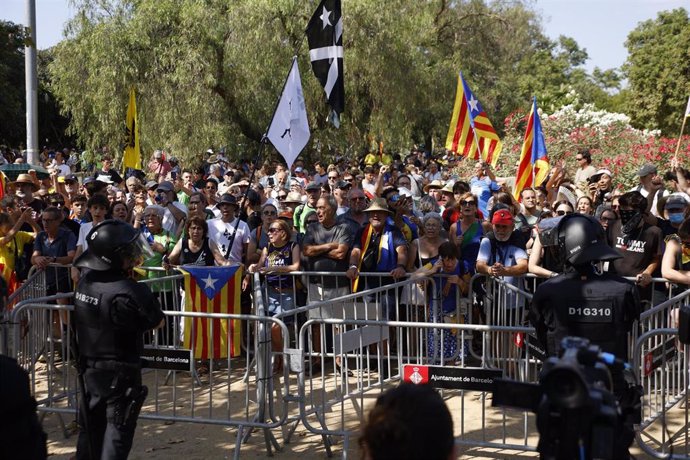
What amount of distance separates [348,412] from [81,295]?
293cm

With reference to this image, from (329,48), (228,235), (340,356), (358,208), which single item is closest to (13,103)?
(329,48)

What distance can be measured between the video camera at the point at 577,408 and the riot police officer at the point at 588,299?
203 cm

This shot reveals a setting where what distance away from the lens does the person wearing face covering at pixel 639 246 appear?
8406 millimetres

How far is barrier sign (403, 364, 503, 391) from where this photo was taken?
18.7 ft

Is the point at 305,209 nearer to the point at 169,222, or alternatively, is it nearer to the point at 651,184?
the point at 169,222

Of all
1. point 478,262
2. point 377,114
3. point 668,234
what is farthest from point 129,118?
point 377,114

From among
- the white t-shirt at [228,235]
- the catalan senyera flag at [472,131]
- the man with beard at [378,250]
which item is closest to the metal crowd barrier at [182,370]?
the white t-shirt at [228,235]

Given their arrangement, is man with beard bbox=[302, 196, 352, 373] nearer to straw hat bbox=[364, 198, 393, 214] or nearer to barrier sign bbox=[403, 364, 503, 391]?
straw hat bbox=[364, 198, 393, 214]

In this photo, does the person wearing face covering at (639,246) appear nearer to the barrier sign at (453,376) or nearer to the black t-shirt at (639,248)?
the black t-shirt at (639,248)

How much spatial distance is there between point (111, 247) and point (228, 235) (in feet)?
14.2

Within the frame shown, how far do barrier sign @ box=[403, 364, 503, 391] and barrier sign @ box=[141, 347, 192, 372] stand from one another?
5.39 ft

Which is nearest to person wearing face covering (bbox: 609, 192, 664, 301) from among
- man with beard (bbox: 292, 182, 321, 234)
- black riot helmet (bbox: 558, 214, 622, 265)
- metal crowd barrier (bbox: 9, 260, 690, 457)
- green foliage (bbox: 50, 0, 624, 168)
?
metal crowd barrier (bbox: 9, 260, 690, 457)

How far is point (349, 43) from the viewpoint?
27156 mm

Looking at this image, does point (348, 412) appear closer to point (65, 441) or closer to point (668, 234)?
point (65, 441)
